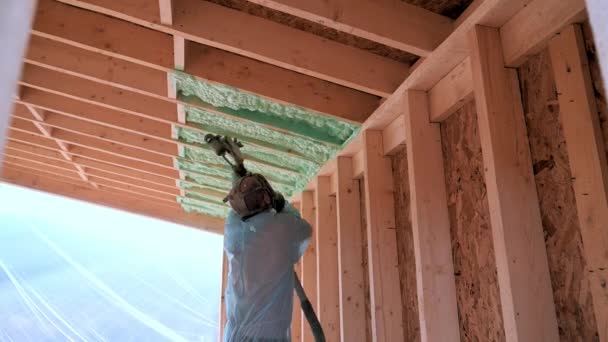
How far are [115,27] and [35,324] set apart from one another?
4.22m

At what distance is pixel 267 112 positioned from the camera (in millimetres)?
3139

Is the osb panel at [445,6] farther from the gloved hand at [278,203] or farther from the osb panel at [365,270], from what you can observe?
the osb panel at [365,270]

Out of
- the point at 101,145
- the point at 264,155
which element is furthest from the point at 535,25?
the point at 101,145

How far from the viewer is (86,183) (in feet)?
19.6

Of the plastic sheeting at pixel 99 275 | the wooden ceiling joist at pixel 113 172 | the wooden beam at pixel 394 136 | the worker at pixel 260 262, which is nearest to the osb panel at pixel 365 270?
the wooden beam at pixel 394 136

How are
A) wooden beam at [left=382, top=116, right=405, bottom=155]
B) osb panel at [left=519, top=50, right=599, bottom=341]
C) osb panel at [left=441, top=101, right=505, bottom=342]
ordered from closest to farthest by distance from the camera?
osb panel at [left=519, top=50, right=599, bottom=341], osb panel at [left=441, top=101, right=505, bottom=342], wooden beam at [left=382, top=116, right=405, bottom=155]

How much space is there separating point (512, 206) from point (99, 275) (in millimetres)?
5541

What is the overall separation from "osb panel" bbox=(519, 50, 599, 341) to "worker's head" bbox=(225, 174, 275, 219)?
4.02ft

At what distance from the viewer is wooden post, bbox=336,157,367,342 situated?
2.96 meters

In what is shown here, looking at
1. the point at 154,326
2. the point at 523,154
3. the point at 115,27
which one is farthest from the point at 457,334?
the point at 154,326

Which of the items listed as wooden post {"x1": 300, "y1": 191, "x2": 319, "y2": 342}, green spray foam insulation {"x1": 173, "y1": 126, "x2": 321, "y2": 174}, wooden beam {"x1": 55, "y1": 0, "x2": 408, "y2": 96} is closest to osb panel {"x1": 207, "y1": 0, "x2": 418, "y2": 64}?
wooden beam {"x1": 55, "y1": 0, "x2": 408, "y2": 96}

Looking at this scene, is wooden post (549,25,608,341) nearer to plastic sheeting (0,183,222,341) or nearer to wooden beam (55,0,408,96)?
wooden beam (55,0,408,96)

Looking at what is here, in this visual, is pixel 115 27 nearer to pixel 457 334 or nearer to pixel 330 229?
pixel 330 229

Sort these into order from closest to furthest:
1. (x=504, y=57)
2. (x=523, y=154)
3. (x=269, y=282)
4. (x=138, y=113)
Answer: (x=523, y=154) < (x=504, y=57) < (x=269, y=282) < (x=138, y=113)
